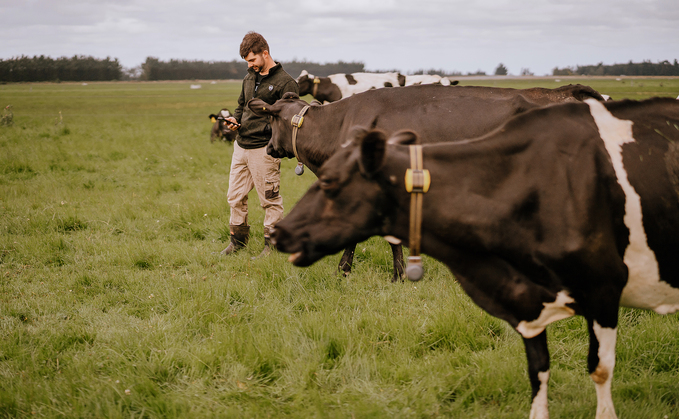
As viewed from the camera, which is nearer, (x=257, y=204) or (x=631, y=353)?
(x=631, y=353)

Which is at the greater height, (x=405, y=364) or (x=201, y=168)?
(x=201, y=168)

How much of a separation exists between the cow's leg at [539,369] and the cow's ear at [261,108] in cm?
388

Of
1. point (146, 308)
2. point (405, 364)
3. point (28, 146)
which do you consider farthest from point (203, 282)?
point (28, 146)

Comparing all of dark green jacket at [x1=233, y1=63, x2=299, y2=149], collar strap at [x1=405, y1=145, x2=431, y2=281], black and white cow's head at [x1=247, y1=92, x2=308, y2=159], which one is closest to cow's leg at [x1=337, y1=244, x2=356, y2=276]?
black and white cow's head at [x1=247, y1=92, x2=308, y2=159]

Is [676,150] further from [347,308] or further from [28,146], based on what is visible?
[28,146]

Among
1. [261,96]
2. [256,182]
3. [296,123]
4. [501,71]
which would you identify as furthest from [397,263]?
[501,71]

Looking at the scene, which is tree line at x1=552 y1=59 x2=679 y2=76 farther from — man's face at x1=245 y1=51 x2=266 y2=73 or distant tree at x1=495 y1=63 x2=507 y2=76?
man's face at x1=245 y1=51 x2=266 y2=73

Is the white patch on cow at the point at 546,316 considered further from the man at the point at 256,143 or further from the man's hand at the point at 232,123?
the man's hand at the point at 232,123

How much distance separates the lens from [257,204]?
8.73 meters

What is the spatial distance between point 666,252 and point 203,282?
13.8 ft

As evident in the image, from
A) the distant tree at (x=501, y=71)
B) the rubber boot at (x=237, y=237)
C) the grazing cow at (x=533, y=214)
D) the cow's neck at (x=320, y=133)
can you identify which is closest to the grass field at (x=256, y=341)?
the rubber boot at (x=237, y=237)

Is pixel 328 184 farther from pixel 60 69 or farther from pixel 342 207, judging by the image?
pixel 60 69

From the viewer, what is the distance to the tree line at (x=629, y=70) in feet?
138

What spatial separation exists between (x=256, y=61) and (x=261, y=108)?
644 mm
